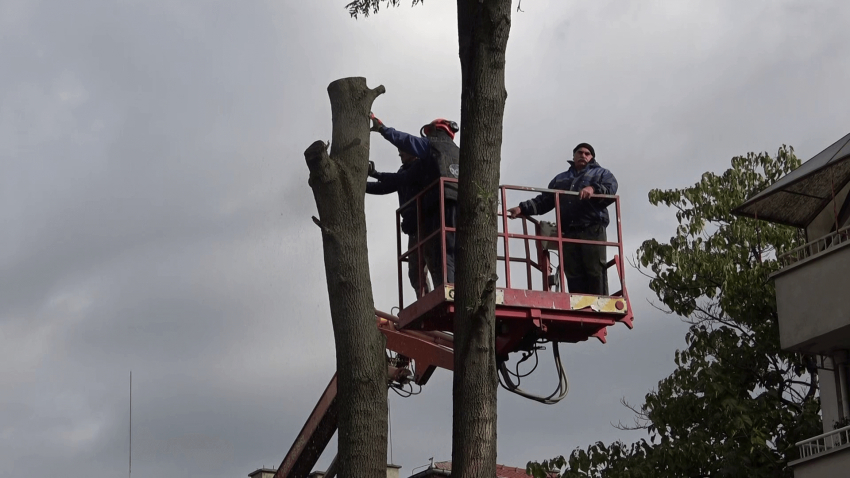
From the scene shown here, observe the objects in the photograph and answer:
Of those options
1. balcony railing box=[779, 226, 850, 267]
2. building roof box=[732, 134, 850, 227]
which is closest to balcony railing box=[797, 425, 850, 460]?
balcony railing box=[779, 226, 850, 267]

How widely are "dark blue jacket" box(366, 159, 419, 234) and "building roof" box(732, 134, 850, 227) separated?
7.73 metres

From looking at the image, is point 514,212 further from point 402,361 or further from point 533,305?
point 402,361

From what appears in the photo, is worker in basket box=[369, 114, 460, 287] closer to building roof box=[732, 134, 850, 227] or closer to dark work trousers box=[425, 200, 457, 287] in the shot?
dark work trousers box=[425, 200, 457, 287]

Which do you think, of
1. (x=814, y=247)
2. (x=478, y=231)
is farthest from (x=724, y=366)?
(x=478, y=231)

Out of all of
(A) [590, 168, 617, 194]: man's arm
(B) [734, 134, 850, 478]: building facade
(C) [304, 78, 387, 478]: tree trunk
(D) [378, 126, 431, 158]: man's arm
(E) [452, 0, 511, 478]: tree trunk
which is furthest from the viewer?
(B) [734, 134, 850, 478]: building facade

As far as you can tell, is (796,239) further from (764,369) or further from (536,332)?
(536,332)

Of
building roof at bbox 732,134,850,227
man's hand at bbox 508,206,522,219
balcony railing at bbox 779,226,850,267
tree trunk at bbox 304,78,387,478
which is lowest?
tree trunk at bbox 304,78,387,478

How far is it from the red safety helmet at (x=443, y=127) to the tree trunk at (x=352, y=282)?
4.95 metres

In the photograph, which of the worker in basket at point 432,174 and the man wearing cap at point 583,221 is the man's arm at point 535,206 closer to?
the man wearing cap at point 583,221

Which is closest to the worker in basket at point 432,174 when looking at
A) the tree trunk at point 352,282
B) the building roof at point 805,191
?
the tree trunk at point 352,282

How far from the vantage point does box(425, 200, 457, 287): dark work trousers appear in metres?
13.3

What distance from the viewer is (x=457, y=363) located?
7.79m

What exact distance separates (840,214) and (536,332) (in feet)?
29.4

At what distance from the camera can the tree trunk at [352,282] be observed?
7730 mm
